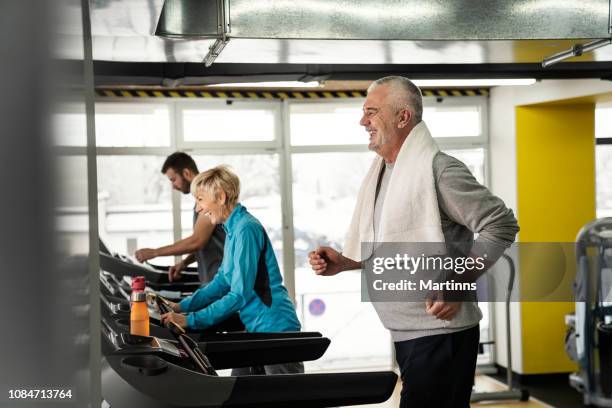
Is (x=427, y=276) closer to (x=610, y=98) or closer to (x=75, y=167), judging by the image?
(x=75, y=167)

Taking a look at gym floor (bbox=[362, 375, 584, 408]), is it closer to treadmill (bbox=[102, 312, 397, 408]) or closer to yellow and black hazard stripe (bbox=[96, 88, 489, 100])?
yellow and black hazard stripe (bbox=[96, 88, 489, 100])

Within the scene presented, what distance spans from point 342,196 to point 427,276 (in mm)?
5496

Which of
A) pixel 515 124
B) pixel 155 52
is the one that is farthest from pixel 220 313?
pixel 515 124

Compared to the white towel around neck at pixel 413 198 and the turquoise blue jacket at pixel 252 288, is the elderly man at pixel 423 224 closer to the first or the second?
the white towel around neck at pixel 413 198

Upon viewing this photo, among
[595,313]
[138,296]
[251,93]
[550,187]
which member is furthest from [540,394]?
[138,296]

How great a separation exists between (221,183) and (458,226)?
1579 millimetres

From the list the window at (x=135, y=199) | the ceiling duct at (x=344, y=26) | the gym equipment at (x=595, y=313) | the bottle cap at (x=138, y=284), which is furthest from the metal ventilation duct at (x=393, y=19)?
the window at (x=135, y=199)

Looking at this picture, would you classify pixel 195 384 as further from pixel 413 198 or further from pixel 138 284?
pixel 413 198

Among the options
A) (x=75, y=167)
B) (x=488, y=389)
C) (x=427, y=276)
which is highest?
(x=75, y=167)

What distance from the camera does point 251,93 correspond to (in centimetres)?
750

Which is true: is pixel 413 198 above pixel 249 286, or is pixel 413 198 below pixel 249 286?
above

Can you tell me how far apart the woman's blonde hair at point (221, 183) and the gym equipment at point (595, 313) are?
336 centimetres

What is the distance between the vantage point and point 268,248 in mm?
3430

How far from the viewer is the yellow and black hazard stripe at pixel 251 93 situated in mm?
7262
